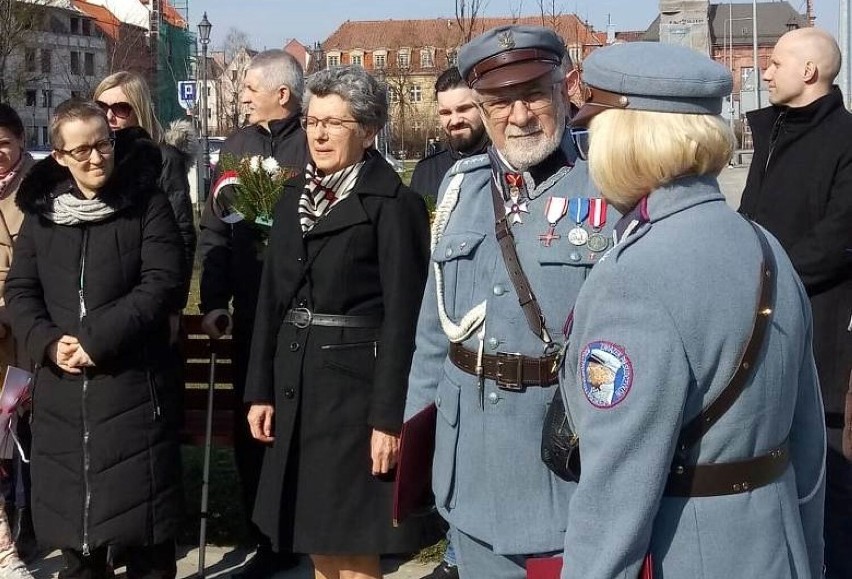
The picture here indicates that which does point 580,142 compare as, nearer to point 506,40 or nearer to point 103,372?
point 506,40

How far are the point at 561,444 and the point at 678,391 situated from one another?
39 centimetres

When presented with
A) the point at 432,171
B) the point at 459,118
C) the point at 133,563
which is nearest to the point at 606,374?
the point at 133,563

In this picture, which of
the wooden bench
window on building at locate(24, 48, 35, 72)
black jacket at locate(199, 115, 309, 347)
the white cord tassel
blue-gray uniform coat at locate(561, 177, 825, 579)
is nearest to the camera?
blue-gray uniform coat at locate(561, 177, 825, 579)

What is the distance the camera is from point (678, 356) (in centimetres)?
212

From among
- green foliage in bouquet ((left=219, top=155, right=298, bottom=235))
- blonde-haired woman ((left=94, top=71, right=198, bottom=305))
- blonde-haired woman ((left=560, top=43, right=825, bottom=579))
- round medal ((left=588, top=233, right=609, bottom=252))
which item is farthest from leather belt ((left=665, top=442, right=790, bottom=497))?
blonde-haired woman ((left=94, top=71, right=198, bottom=305))

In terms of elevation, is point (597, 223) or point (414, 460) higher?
point (597, 223)

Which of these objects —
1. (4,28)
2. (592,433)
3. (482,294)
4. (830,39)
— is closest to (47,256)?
(482,294)

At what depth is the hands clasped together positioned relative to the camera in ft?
14.4

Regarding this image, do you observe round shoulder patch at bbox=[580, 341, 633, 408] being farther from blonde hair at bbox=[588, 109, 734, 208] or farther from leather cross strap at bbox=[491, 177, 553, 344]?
leather cross strap at bbox=[491, 177, 553, 344]

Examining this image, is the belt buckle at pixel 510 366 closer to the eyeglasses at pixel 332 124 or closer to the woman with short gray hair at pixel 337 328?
the woman with short gray hair at pixel 337 328

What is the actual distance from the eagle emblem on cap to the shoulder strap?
1.20m

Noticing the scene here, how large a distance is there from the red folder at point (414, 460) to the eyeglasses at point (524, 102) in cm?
84

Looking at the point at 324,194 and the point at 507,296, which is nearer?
the point at 507,296

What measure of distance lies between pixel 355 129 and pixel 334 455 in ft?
3.67
